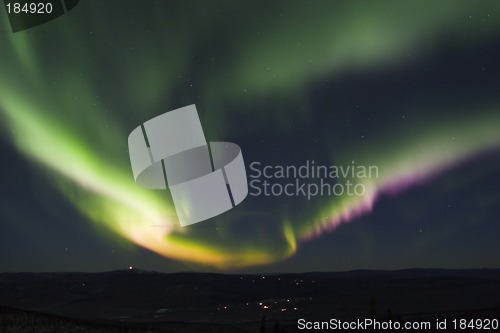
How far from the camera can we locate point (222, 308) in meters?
154

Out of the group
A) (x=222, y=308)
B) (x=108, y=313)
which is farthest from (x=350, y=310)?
(x=108, y=313)

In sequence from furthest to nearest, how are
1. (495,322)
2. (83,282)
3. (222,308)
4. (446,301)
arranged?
(83,282)
(222,308)
(446,301)
(495,322)

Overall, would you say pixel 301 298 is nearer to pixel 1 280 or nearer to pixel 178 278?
pixel 178 278

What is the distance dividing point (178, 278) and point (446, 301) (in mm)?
86158

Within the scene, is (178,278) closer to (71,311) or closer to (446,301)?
(71,311)

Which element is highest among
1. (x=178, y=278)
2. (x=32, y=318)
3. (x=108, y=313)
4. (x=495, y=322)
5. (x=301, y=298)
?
(x=178, y=278)

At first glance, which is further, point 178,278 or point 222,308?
point 178,278

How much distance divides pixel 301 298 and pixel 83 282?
62988 millimetres

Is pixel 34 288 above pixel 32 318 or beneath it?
above

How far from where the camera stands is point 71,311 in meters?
135

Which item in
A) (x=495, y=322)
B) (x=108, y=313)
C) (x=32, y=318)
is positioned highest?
(x=108, y=313)

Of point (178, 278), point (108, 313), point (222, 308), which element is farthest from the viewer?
point (178, 278)

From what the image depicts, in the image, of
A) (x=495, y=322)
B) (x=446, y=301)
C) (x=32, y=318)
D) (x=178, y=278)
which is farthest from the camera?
(x=178, y=278)

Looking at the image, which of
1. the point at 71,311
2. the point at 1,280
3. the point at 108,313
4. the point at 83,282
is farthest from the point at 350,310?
the point at 1,280
